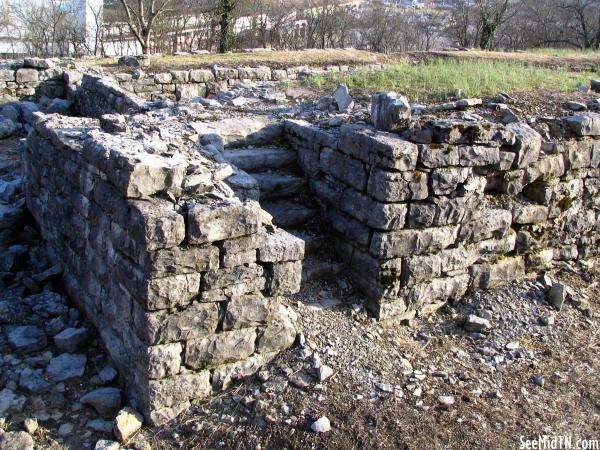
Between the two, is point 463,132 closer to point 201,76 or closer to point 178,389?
point 178,389

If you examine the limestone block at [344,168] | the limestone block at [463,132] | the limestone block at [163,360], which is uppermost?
the limestone block at [463,132]

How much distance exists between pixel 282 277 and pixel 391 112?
2087mm

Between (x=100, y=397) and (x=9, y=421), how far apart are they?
2.01ft

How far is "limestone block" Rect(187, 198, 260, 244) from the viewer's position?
4.07 metres

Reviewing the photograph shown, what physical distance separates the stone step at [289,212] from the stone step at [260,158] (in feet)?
1.55

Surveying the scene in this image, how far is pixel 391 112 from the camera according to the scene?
18.7 ft

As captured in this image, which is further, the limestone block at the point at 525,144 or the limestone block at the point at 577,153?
the limestone block at the point at 577,153

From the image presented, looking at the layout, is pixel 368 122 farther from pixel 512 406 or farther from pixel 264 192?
pixel 512 406

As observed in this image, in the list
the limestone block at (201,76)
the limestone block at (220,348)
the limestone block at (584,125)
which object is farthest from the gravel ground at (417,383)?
the limestone block at (201,76)

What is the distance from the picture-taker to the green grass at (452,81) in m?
7.84

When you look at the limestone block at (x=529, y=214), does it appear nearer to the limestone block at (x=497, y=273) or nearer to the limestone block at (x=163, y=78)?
the limestone block at (x=497, y=273)

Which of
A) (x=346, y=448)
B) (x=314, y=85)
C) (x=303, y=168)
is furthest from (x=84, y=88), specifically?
(x=346, y=448)

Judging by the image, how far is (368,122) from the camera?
252 inches

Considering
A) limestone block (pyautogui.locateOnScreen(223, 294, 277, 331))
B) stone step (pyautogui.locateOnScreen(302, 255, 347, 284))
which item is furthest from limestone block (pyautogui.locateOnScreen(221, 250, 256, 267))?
stone step (pyautogui.locateOnScreen(302, 255, 347, 284))
